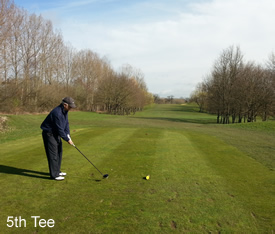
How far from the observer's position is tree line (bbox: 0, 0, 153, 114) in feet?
105

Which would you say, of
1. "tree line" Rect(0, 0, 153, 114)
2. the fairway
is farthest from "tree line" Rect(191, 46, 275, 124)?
the fairway

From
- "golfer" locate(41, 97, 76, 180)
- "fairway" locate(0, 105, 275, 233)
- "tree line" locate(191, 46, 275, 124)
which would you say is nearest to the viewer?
"fairway" locate(0, 105, 275, 233)

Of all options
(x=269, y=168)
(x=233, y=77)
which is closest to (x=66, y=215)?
(x=269, y=168)

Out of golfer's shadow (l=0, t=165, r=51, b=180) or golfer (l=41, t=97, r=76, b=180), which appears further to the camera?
golfer's shadow (l=0, t=165, r=51, b=180)

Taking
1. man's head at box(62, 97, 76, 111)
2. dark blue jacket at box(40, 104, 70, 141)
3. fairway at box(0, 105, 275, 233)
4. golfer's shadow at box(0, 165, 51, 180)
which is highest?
man's head at box(62, 97, 76, 111)

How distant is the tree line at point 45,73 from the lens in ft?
105

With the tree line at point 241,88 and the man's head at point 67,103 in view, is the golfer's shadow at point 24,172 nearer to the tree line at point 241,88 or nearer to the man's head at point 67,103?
the man's head at point 67,103

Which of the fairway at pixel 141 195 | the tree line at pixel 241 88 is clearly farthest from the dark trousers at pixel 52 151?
the tree line at pixel 241 88

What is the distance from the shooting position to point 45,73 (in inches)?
2077

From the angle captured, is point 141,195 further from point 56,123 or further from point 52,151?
point 56,123

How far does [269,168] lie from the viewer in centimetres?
805

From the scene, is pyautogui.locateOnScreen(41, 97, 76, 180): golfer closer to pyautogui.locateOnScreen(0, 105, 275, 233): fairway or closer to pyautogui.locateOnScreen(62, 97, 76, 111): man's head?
pyautogui.locateOnScreen(62, 97, 76, 111): man's head

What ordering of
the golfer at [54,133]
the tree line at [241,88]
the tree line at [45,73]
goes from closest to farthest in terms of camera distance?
1. the golfer at [54,133]
2. the tree line at [45,73]
3. the tree line at [241,88]

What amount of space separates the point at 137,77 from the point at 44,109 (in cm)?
5820
